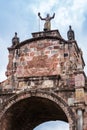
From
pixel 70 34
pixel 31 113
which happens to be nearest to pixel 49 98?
pixel 31 113

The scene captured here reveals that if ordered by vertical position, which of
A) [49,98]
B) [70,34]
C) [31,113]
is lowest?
[49,98]

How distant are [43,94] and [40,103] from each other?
0.91m

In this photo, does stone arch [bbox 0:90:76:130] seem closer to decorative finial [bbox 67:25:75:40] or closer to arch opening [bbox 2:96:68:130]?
arch opening [bbox 2:96:68:130]

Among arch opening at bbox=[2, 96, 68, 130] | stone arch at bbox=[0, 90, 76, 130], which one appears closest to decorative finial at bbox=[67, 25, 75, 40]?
stone arch at bbox=[0, 90, 76, 130]

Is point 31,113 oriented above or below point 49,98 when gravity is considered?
above

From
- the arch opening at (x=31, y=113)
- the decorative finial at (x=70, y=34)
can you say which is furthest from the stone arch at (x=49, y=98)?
the decorative finial at (x=70, y=34)

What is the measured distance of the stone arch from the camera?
18283 millimetres

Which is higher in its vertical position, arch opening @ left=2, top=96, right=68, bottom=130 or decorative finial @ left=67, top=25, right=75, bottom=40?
decorative finial @ left=67, top=25, right=75, bottom=40

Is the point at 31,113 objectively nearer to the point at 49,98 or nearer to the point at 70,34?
the point at 49,98

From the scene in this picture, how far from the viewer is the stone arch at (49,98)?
1828 cm

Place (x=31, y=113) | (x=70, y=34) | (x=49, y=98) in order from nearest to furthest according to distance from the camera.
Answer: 1. (x=49, y=98)
2. (x=70, y=34)
3. (x=31, y=113)

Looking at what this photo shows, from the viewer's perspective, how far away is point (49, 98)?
62.0 feet

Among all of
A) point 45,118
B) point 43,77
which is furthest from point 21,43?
point 45,118

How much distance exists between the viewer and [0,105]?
1939 centimetres
